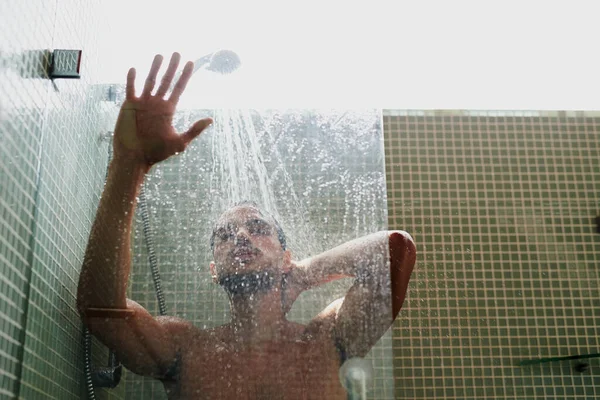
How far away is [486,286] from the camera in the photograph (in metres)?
1.79

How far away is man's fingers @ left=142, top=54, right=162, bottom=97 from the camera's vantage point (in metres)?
1.15

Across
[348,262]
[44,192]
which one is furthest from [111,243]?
[348,262]

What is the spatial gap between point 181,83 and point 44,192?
0.28m

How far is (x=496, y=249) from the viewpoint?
1830mm

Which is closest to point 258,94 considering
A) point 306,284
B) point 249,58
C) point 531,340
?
point 249,58

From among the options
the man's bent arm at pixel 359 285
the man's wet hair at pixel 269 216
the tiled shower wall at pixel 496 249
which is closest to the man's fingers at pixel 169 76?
the man's wet hair at pixel 269 216

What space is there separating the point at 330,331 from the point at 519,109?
1034 millimetres

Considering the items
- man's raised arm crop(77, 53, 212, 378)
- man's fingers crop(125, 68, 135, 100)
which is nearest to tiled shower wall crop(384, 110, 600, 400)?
man's raised arm crop(77, 53, 212, 378)

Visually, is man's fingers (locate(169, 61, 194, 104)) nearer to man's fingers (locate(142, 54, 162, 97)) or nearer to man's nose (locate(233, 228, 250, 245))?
man's fingers (locate(142, 54, 162, 97))

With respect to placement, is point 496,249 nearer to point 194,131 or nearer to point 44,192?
point 194,131

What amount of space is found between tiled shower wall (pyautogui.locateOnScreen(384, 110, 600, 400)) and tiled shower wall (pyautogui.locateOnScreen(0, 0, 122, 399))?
2.72 feet

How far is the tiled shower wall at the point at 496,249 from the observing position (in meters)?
1.73

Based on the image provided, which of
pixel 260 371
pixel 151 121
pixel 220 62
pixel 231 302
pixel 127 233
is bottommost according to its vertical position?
pixel 260 371

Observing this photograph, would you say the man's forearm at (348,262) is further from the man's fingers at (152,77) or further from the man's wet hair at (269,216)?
the man's fingers at (152,77)
